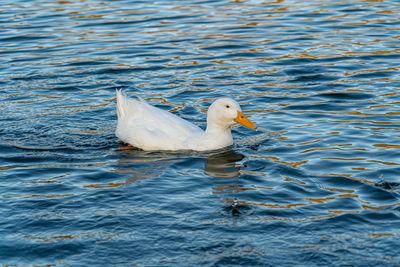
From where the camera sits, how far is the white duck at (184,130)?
33.3 feet

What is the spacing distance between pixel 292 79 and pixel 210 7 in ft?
25.6

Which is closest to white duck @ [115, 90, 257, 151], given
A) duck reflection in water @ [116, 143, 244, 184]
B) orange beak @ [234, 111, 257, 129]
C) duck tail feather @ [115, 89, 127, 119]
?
orange beak @ [234, 111, 257, 129]

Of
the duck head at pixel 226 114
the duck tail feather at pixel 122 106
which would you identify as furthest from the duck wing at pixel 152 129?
the duck head at pixel 226 114

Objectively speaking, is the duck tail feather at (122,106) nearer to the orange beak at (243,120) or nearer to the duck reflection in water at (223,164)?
the duck reflection in water at (223,164)

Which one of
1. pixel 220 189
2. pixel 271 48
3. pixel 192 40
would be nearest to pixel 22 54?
pixel 192 40

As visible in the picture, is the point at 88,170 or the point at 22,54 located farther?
the point at 22,54

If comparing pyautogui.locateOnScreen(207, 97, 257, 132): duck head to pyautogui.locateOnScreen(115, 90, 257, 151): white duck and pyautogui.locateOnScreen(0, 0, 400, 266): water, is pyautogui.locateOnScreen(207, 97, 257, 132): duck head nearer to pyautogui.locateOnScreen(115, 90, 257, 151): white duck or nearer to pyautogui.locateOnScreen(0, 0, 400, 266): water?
pyautogui.locateOnScreen(115, 90, 257, 151): white duck

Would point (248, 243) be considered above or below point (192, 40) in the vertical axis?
below

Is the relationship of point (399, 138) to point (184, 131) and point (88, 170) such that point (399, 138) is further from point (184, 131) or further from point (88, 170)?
point (88, 170)

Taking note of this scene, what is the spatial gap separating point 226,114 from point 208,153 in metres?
0.66

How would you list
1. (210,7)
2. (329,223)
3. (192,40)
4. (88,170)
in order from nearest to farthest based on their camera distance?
(329,223)
(88,170)
(192,40)
(210,7)

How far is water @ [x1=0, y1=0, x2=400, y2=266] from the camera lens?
7090 mm

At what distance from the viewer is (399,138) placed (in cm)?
1020

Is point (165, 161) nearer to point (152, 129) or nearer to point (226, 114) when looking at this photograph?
point (152, 129)
